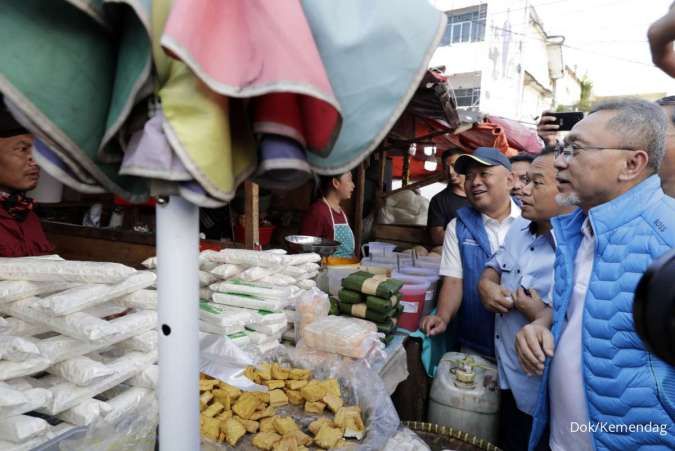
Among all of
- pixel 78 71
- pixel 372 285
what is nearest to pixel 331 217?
pixel 372 285

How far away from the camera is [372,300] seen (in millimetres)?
2434

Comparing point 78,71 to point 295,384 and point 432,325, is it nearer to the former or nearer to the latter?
point 295,384

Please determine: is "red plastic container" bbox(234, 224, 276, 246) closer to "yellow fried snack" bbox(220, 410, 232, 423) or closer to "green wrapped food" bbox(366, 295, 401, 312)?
"green wrapped food" bbox(366, 295, 401, 312)

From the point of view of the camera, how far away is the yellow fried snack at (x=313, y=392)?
1.72 metres

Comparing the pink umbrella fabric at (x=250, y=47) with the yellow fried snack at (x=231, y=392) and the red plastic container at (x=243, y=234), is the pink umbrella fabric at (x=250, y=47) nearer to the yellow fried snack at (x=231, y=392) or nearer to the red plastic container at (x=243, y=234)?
the yellow fried snack at (x=231, y=392)

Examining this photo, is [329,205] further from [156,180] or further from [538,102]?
[538,102]

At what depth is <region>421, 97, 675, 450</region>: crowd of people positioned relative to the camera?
1.70 meters

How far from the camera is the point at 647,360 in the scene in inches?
66.0

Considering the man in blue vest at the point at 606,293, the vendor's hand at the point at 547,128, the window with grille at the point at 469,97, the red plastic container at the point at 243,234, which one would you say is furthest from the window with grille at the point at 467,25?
the man in blue vest at the point at 606,293

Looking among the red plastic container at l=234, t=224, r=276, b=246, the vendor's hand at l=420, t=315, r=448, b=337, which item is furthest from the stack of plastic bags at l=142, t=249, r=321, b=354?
the red plastic container at l=234, t=224, r=276, b=246

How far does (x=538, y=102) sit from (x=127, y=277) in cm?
3205

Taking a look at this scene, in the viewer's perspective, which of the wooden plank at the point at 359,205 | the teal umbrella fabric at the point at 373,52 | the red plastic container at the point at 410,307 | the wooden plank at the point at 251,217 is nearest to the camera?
the teal umbrella fabric at the point at 373,52

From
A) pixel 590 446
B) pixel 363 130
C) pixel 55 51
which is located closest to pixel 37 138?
pixel 55 51

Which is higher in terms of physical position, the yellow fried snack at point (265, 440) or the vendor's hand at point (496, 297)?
the vendor's hand at point (496, 297)
